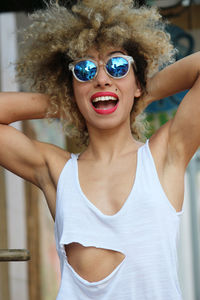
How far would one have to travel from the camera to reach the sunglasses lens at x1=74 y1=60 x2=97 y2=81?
2178 millimetres

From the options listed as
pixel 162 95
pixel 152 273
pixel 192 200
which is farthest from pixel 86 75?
pixel 192 200

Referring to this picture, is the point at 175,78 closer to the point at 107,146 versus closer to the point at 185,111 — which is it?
the point at 185,111

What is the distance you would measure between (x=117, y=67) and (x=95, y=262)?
2.44ft

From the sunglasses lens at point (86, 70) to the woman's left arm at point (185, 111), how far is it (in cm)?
31

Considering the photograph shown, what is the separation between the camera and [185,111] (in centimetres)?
211

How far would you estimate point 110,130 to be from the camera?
224 cm

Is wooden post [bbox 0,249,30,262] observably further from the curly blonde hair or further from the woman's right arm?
the curly blonde hair

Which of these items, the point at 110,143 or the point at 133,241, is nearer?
the point at 133,241

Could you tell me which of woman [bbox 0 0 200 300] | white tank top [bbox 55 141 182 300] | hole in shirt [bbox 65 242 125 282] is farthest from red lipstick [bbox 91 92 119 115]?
hole in shirt [bbox 65 242 125 282]

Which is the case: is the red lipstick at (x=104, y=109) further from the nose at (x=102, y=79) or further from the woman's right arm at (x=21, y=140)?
the woman's right arm at (x=21, y=140)

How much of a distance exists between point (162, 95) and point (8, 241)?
2568 millimetres

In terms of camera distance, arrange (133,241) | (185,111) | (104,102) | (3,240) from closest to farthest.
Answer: (133,241), (185,111), (104,102), (3,240)

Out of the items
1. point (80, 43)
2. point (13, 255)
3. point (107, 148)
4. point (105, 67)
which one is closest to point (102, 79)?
point (105, 67)

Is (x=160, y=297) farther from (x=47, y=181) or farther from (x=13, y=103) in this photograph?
(x=13, y=103)
